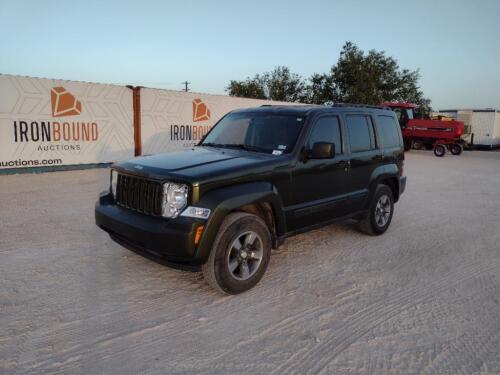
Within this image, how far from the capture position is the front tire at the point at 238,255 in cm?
368

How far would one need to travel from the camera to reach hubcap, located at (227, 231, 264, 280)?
12.7 feet

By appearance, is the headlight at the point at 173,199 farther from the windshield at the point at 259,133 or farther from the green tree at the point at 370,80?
the green tree at the point at 370,80

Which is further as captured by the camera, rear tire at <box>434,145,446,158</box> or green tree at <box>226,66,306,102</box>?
green tree at <box>226,66,306,102</box>

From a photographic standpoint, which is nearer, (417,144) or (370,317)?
(370,317)

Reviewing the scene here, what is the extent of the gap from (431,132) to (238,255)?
22.9 meters

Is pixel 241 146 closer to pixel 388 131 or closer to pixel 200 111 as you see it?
pixel 388 131

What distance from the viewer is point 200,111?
15875mm

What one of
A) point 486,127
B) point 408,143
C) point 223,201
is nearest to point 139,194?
point 223,201

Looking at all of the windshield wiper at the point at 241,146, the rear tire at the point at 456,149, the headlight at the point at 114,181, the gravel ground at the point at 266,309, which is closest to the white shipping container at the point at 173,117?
the gravel ground at the point at 266,309

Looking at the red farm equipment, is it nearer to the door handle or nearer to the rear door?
the rear door

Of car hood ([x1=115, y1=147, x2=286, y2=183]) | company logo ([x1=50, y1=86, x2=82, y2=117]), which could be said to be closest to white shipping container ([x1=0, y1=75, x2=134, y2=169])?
company logo ([x1=50, y1=86, x2=82, y2=117])

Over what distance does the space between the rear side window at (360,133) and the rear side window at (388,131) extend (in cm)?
30

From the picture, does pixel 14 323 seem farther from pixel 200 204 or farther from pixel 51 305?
pixel 200 204

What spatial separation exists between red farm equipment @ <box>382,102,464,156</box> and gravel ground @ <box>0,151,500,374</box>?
19.2 meters
